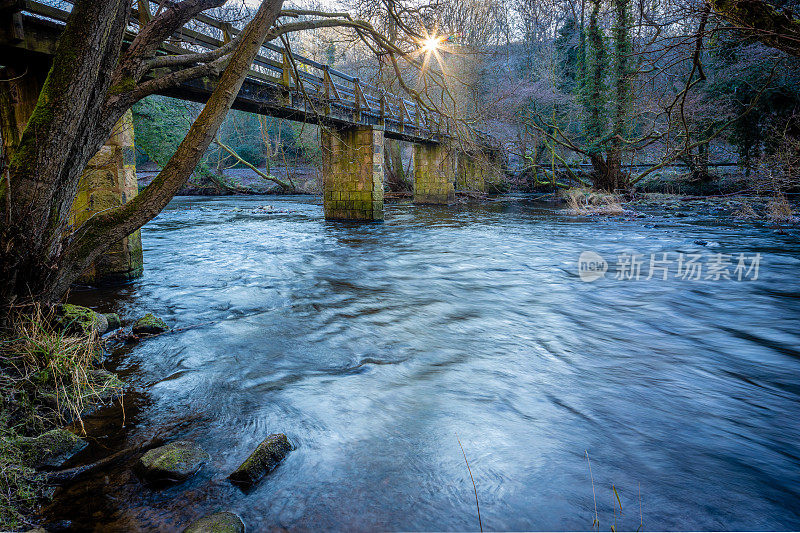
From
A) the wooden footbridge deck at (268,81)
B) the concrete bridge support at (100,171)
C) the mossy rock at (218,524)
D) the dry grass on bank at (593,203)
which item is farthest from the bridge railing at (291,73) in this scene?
the dry grass on bank at (593,203)

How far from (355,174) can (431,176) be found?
10345mm

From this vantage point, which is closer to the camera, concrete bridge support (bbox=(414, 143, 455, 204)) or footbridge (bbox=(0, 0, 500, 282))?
footbridge (bbox=(0, 0, 500, 282))

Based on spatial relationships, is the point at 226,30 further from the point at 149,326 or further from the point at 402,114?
the point at 402,114

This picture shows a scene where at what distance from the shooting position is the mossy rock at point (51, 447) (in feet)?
8.43

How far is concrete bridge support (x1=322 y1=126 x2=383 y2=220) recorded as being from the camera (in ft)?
51.6

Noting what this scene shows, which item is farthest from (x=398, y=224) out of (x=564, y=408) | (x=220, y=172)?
(x=220, y=172)

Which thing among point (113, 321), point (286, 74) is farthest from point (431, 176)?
point (113, 321)

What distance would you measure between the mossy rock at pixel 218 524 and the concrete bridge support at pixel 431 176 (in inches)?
934

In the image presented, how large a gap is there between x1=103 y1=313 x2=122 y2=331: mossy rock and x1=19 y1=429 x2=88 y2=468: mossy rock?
273 centimetres

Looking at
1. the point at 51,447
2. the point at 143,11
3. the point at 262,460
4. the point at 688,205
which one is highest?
the point at 143,11

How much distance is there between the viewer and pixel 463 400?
12.3 feet

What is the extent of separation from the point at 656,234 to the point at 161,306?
12993 millimetres

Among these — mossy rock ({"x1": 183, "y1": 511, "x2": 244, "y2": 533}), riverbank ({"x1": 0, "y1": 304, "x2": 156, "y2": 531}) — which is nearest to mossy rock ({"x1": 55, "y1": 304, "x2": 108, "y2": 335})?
riverbank ({"x1": 0, "y1": 304, "x2": 156, "y2": 531})

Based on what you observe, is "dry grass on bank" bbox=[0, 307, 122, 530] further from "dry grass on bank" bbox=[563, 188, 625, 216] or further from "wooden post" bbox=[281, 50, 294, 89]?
"dry grass on bank" bbox=[563, 188, 625, 216]
